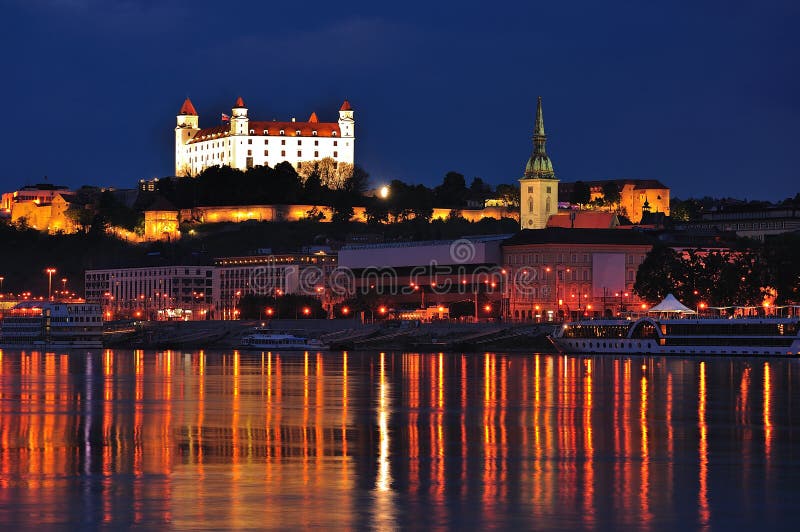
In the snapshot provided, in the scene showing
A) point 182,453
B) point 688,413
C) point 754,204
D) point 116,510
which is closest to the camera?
point 116,510

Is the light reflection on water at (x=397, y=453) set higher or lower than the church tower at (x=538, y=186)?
lower

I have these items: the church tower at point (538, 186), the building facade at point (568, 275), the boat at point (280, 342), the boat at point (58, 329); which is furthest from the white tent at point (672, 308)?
the church tower at point (538, 186)

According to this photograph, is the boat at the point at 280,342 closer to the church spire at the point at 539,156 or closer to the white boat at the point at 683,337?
the white boat at the point at 683,337

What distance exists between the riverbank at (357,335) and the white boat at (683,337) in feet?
22.6

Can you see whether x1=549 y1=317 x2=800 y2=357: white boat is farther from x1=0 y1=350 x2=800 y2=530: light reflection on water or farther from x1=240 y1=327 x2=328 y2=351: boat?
x1=0 y1=350 x2=800 y2=530: light reflection on water

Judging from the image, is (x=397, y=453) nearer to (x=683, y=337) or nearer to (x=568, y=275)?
(x=683, y=337)

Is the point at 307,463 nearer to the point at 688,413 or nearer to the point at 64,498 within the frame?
the point at 64,498

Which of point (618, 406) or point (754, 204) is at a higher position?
point (754, 204)

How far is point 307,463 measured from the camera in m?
31.5

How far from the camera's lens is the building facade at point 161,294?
16426 centimetres

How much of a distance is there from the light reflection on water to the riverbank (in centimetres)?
4903

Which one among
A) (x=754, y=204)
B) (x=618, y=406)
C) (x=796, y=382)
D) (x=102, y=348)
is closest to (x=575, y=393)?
(x=618, y=406)

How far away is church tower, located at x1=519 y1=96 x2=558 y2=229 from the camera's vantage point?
164375 millimetres

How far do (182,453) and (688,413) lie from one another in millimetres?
16842
